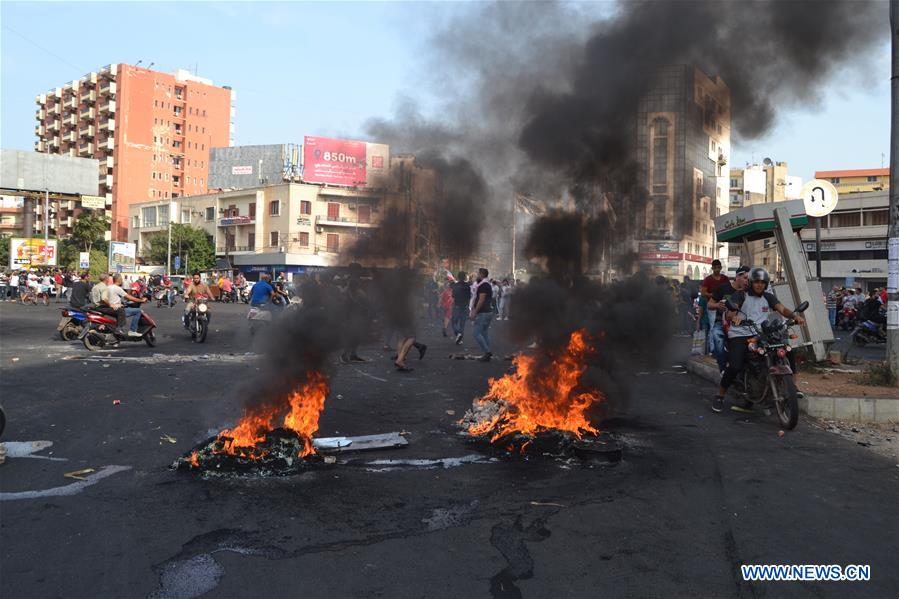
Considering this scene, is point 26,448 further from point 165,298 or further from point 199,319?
point 165,298

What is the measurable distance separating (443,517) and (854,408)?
546cm

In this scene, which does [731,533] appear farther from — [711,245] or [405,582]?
[711,245]

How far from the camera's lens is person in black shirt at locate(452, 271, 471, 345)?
45.5 ft

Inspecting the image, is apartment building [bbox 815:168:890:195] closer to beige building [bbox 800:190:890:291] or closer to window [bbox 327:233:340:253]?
beige building [bbox 800:190:890:291]

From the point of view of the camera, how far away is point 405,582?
317 cm

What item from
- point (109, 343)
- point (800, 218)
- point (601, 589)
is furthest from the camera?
point (109, 343)

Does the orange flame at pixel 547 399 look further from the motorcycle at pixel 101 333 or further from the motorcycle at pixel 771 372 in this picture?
the motorcycle at pixel 101 333

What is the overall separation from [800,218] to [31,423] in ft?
35.1

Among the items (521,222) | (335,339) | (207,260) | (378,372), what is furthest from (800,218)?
(207,260)

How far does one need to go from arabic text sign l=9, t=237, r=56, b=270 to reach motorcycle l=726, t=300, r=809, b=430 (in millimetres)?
49460

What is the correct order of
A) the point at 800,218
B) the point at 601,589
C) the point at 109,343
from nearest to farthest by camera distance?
the point at 601,589 → the point at 800,218 → the point at 109,343

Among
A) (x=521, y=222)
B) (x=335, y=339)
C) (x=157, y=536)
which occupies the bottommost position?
(x=157, y=536)

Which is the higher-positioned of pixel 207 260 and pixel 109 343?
pixel 207 260

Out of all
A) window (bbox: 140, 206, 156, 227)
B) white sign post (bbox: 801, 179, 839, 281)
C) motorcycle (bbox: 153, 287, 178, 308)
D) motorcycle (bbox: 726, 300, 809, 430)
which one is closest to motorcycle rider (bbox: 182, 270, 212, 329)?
motorcycle (bbox: 726, 300, 809, 430)
